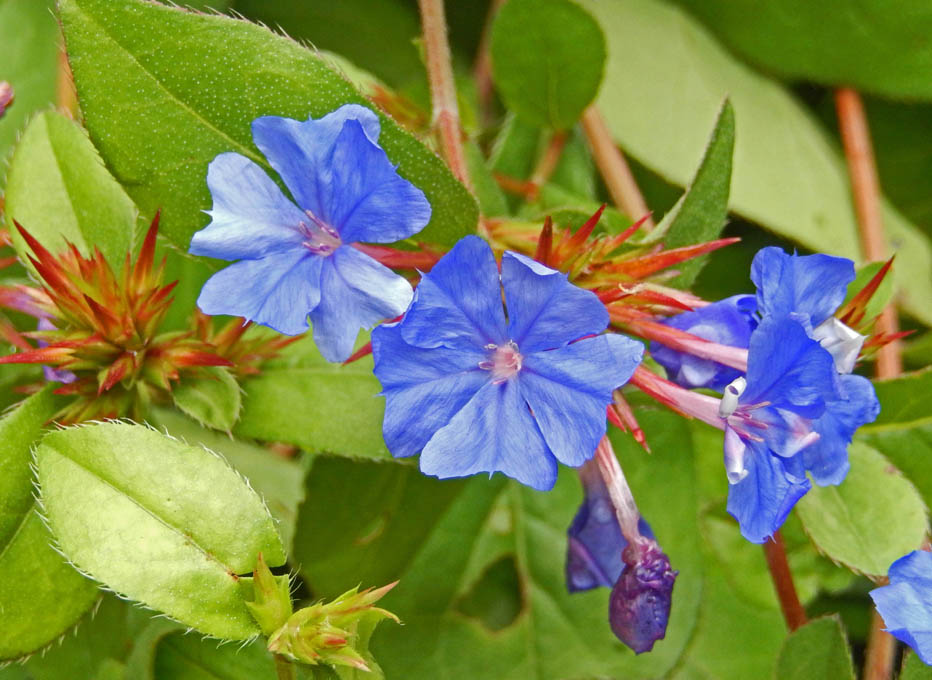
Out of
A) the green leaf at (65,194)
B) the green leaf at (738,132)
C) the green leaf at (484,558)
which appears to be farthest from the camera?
the green leaf at (738,132)

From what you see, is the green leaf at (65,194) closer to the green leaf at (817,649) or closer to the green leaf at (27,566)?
the green leaf at (27,566)

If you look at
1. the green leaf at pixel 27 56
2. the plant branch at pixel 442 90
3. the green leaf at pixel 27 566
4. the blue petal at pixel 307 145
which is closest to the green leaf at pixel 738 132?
the plant branch at pixel 442 90

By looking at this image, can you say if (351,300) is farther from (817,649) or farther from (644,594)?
(817,649)

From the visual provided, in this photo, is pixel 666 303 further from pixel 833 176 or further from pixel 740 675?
pixel 833 176

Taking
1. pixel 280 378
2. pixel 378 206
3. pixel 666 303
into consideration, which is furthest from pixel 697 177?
pixel 280 378

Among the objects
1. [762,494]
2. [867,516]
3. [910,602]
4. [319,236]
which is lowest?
[867,516]

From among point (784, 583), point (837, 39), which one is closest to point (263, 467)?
point (784, 583)
